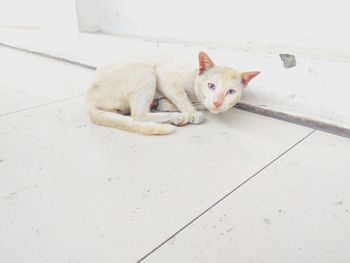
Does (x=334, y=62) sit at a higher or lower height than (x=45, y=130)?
higher

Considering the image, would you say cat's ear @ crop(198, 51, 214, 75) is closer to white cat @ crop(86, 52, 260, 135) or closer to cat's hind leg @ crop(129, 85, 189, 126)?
white cat @ crop(86, 52, 260, 135)

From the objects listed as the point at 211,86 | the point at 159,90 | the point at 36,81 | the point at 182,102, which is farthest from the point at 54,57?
the point at 211,86

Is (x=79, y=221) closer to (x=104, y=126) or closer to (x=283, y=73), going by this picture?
(x=104, y=126)

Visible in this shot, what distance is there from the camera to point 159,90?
119 centimetres

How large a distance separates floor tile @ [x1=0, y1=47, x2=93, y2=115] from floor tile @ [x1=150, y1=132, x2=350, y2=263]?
3.45 feet

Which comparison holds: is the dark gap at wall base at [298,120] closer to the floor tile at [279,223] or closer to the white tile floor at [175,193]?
the white tile floor at [175,193]

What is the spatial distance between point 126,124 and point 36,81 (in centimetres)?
96

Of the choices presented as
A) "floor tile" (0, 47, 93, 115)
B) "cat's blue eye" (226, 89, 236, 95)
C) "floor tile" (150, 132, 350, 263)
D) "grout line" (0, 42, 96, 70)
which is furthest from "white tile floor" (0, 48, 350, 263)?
"grout line" (0, 42, 96, 70)

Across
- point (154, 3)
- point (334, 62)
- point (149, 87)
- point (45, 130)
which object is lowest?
point (45, 130)

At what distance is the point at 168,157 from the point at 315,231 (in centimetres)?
44

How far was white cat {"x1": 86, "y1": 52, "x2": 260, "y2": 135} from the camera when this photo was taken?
1.04 m

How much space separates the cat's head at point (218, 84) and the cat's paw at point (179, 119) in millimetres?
85

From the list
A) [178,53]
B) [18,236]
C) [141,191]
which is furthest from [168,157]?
[178,53]

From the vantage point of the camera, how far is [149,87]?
3.63ft
